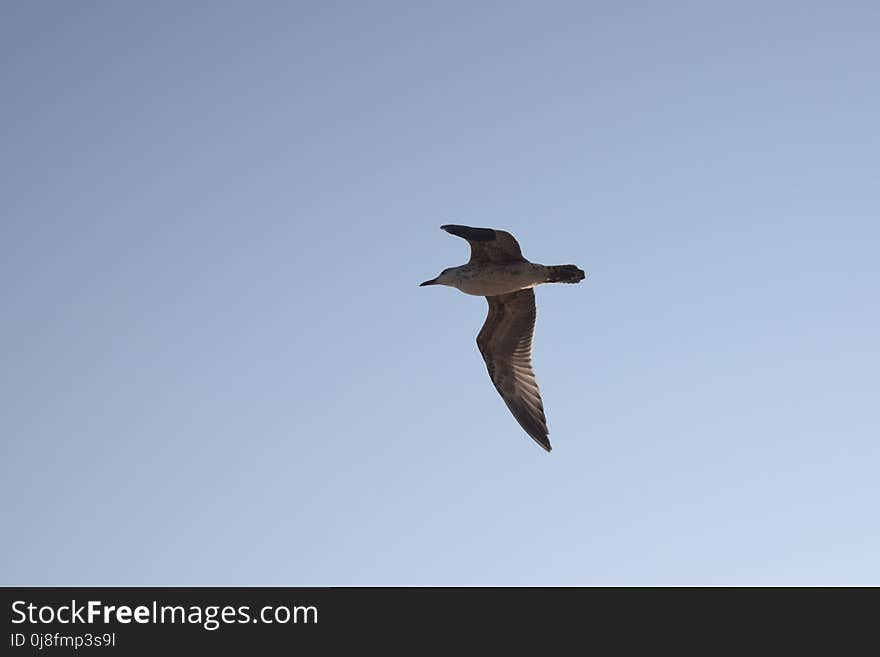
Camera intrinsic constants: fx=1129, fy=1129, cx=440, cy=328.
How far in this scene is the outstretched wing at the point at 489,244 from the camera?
1697 cm

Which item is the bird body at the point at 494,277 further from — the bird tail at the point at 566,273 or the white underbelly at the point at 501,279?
the bird tail at the point at 566,273

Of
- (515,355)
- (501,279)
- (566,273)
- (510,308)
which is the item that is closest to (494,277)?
(501,279)

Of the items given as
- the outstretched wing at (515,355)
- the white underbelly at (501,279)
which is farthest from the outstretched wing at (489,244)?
the outstretched wing at (515,355)

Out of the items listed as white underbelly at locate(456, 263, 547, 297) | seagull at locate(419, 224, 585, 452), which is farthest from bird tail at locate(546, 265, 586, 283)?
white underbelly at locate(456, 263, 547, 297)

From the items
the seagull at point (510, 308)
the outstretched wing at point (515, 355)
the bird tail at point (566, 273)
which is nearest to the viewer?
the bird tail at point (566, 273)

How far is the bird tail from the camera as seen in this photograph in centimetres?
1752

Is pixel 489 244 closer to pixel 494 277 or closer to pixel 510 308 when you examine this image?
pixel 494 277

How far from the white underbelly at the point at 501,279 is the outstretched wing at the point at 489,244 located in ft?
0.52

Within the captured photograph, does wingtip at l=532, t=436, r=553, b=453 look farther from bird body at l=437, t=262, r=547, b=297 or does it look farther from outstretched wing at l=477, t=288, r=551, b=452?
bird body at l=437, t=262, r=547, b=297

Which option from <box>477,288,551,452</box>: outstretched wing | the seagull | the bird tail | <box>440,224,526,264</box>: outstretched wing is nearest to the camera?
<box>440,224,526,264</box>: outstretched wing
